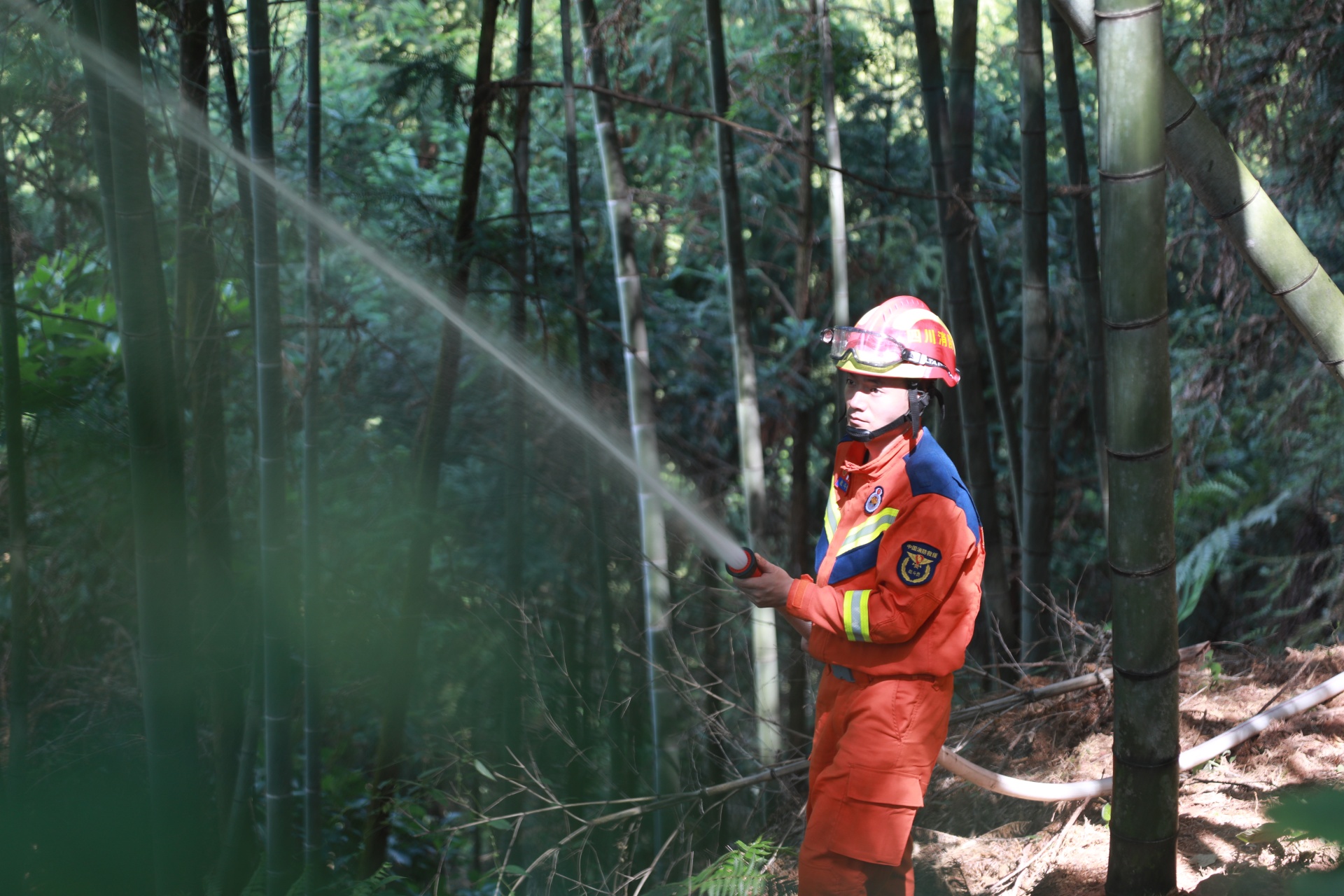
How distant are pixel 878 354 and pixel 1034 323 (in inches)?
83.1

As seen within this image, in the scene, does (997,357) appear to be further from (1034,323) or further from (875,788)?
(875,788)

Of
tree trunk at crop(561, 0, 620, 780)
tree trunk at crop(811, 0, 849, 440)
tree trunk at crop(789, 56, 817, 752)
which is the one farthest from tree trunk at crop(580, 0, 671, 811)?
tree trunk at crop(789, 56, 817, 752)

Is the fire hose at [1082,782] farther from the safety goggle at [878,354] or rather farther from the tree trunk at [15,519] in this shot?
the tree trunk at [15,519]

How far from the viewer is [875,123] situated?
6977mm

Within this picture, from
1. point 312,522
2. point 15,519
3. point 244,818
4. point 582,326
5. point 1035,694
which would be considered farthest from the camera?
point 582,326

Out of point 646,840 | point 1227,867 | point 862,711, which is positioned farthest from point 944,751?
point 646,840

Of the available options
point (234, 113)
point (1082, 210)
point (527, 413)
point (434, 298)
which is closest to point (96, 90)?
point (234, 113)

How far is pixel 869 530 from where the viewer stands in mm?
1800

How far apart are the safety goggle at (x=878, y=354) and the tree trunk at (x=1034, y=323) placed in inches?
64.5

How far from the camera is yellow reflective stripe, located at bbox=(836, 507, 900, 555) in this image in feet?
5.82

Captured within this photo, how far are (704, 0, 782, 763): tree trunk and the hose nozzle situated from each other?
158 centimetres

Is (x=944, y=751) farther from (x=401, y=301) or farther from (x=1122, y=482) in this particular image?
(x=401, y=301)

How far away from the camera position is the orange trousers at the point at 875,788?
67.6 inches

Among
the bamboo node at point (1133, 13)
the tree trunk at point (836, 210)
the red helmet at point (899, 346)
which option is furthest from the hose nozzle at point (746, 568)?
the tree trunk at point (836, 210)
